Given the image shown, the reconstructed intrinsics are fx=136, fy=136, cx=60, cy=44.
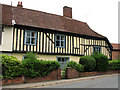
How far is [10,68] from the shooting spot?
30.5 ft

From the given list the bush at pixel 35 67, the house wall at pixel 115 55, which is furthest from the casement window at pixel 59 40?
the house wall at pixel 115 55

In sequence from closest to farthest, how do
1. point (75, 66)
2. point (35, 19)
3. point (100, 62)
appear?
point (75, 66) → point (100, 62) → point (35, 19)

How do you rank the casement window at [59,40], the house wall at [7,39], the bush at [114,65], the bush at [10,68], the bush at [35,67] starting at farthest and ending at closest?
the bush at [114,65] → the casement window at [59,40] → the house wall at [7,39] → the bush at [35,67] → the bush at [10,68]

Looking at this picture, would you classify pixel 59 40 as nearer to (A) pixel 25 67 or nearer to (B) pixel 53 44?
(B) pixel 53 44

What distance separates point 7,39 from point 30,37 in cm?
230

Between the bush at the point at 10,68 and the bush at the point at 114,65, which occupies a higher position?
the bush at the point at 10,68

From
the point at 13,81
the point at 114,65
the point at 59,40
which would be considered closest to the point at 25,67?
the point at 13,81

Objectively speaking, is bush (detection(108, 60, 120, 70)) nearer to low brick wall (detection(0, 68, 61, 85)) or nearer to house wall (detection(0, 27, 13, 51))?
low brick wall (detection(0, 68, 61, 85))

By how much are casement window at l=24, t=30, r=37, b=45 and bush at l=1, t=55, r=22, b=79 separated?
432 centimetres

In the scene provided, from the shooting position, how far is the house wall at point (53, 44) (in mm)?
13345

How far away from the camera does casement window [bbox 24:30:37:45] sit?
13867mm

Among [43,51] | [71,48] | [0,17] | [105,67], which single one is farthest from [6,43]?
[105,67]

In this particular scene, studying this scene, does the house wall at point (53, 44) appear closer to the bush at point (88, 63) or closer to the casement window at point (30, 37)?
the casement window at point (30, 37)

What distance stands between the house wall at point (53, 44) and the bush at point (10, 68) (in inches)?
141
